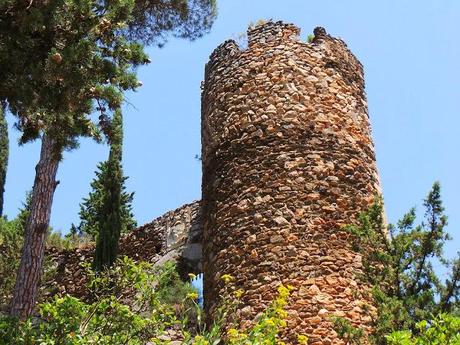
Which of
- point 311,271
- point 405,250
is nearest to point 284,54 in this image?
point 311,271

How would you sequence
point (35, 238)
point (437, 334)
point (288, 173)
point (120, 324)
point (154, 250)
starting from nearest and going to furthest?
point (437, 334) < point (120, 324) < point (288, 173) < point (35, 238) < point (154, 250)

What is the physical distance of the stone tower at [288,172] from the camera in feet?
31.9

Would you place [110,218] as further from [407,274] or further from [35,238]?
[407,274]

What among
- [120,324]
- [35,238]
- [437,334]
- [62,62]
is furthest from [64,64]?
[35,238]

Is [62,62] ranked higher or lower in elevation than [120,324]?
higher

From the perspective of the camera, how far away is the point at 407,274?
26.3ft

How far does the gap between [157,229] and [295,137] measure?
5205mm

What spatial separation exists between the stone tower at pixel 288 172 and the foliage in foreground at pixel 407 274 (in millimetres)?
1205

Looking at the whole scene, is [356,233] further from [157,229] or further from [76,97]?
[157,229]

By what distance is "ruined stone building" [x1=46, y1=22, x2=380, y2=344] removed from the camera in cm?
972

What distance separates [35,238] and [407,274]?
6464 mm

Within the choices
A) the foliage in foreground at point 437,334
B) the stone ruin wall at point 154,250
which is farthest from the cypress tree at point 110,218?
the foliage in foreground at point 437,334

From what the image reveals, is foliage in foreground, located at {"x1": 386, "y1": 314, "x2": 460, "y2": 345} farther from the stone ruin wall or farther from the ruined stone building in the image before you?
the stone ruin wall

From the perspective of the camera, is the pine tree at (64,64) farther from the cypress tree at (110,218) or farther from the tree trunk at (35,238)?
the cypress tree at (110,218)
